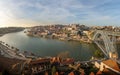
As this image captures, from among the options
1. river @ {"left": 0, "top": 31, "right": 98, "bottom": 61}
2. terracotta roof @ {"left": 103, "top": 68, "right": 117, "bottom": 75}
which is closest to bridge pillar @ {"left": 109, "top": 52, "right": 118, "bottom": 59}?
river @ {"left": 0, "top": 31, "right": 98, "bottom": 61}

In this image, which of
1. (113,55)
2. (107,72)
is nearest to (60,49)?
(113,55)

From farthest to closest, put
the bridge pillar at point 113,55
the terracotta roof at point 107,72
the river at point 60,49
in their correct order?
the river at point 60,49 < the bridge pillar at point 113,55 < the terracotta roof at point 107,72

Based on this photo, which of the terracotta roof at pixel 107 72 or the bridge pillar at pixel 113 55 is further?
the bridge pillar at pixel 113 55

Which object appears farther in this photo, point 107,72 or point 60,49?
point 60,49

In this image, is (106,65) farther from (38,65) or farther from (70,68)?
(38,65)

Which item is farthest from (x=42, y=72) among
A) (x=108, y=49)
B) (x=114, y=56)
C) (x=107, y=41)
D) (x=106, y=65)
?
(x=107, y=41)

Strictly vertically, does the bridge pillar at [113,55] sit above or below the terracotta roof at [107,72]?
below

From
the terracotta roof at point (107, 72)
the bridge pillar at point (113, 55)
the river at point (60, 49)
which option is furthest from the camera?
the river at point (60, 49)

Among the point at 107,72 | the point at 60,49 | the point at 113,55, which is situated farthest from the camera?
the point at 60,49

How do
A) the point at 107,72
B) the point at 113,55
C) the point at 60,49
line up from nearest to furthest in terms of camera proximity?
the point at 107,72 < the point at 113,55 < the point at 60,49

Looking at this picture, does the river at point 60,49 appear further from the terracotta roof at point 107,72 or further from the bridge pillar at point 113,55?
the terracotta roof at point 107,72

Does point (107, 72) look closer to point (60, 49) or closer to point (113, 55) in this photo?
point (113, 55)

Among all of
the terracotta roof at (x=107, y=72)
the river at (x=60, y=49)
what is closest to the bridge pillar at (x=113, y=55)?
the river at (x=60, y=49)
